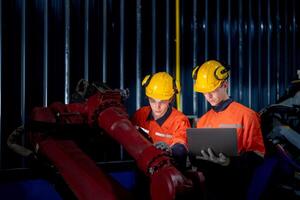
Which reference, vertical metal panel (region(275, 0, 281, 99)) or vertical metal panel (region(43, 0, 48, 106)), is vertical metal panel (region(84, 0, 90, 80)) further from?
vertical metal panel (region(275, 0, 281, 99))

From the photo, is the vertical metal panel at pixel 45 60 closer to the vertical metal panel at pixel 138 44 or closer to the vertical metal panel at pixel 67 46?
the vertical metal panel at pixel 67 46

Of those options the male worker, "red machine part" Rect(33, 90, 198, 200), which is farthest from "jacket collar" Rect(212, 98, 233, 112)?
"red machine part" Rect(33, 90, 198, 200)

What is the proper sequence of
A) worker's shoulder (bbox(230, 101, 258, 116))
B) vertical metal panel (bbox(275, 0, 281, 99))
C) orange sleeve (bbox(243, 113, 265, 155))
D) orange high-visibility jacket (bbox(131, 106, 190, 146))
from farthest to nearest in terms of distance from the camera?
vertical metal panel (bbox(275, 0, 281, 99))
orange high-visibility jacket (bbox(131, 106, 190, 146))
worker's shoulder (bbox(230, 101, 258, 116))
orange sleeve (bbox(243, 113, 265, 155))

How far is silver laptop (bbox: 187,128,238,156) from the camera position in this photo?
2.83m

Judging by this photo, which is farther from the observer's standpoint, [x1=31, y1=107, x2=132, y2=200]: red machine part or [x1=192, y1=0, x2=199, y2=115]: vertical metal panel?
[x1=192, y1=0, x2=199, y2=115]: vertical metal panel

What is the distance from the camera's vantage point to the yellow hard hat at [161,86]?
3805mm

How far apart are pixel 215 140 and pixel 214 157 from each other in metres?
0.13

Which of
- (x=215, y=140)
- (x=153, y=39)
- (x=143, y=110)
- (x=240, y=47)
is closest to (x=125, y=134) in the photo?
(x=215, y=140)

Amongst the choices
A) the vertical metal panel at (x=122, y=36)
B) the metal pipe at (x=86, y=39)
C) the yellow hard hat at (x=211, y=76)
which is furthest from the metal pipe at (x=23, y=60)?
the yellow hard hat at (x=211, y=76)

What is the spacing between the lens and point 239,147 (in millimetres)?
3178

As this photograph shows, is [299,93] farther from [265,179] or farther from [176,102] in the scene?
[265,179]

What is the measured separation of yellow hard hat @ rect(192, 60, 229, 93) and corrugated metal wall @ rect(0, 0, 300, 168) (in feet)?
3.23

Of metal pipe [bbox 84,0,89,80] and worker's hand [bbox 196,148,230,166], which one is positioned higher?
metal pipe [bbox 84,0,89,80]

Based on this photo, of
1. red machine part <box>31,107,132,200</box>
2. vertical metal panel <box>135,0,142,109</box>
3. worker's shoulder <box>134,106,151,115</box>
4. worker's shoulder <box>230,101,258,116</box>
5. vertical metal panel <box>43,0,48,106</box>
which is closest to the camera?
red machine part <box>31,107,132,200</box>
